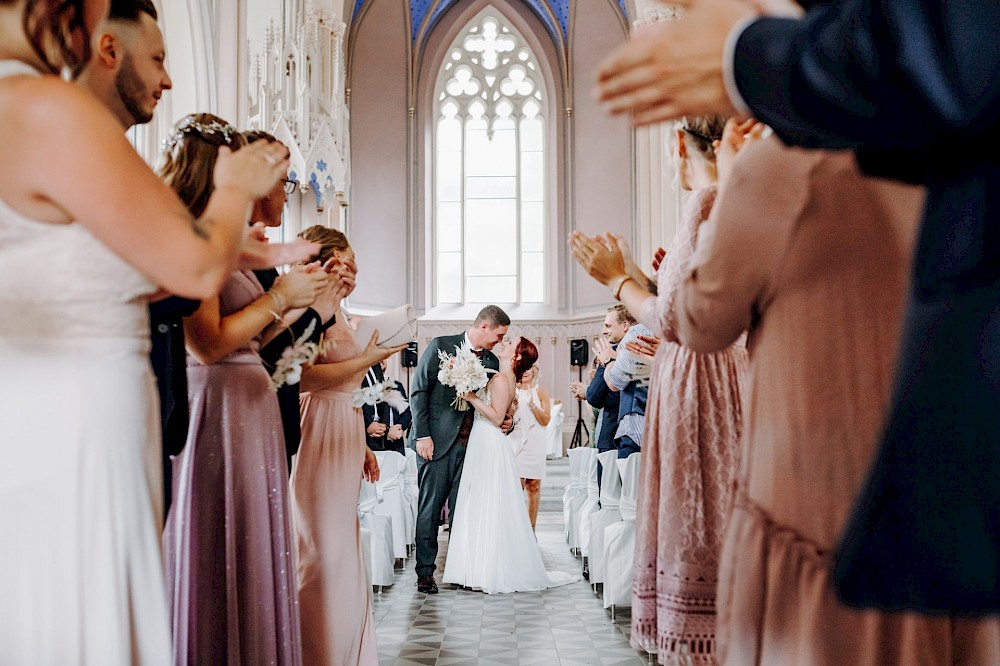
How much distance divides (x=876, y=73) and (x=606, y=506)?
4.89m

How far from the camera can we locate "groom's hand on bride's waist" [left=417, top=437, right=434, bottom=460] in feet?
20.1

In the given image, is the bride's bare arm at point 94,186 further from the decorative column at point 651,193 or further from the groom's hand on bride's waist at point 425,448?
the decorative column at point 651,193

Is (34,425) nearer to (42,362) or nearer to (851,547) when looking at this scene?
(42,362)

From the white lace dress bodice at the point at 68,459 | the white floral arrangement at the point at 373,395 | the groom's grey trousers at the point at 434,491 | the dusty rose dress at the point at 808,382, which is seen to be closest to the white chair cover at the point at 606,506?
the groom's grey trousers at the point at 434,491

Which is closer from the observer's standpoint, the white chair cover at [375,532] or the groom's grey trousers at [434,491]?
the white chair cover at [375,532]

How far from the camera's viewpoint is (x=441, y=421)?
6180 millimetres

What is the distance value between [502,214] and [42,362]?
652 inches

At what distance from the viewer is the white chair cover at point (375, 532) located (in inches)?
214

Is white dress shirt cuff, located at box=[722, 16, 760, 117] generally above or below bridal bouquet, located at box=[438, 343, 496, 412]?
above

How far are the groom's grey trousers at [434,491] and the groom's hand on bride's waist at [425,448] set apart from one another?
6cm

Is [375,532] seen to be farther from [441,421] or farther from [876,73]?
[876,73]

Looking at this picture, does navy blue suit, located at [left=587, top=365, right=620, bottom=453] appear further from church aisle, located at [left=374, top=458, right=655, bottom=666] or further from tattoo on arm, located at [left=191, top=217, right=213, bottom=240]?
tattoo on arm, located at [left=191, top=217, right=213, bottom=240]

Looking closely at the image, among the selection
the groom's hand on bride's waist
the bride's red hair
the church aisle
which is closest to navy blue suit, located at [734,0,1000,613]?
the church aisle

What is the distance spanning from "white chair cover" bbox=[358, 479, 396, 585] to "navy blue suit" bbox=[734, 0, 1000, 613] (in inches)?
188
